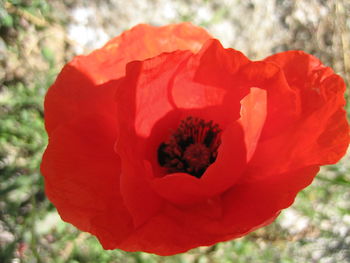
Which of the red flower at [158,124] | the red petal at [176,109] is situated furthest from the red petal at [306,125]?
the red petal at [176,109]

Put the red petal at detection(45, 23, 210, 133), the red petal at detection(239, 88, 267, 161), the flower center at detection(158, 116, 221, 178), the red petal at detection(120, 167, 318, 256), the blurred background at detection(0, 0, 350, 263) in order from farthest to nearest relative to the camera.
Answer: the blurred background at detection(0, 0, 350, 263) → the flower center at detection(158, 116, 221, 178) → the red petal at detection(45, 23, 210, 133) → the red petal at detection(239, 88, 267, 161) → the red petal at detection(120, 167, 318, 256)

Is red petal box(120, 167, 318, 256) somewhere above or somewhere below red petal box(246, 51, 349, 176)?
below

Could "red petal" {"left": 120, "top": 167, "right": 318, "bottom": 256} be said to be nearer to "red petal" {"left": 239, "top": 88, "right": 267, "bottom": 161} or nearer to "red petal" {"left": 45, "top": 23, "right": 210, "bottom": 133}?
"red petal" {"left": 239, "top": 88, "right": 267, "bottom": 161}

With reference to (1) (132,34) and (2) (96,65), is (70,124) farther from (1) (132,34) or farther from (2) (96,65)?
(1) (132,34)

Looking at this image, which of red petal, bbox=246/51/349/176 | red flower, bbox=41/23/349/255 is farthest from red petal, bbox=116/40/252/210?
red petal, bbox=246/51/349/176

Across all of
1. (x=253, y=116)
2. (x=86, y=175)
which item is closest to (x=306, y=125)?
(x=253, y=116)

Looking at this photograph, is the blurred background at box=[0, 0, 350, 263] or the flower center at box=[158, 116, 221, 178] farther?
the blurred background at box=[0, 0, 350, 263]
